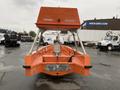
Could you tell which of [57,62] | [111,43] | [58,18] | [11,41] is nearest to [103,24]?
[111,43]

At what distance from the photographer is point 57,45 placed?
40.3 ft

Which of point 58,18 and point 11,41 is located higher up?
point 58,18

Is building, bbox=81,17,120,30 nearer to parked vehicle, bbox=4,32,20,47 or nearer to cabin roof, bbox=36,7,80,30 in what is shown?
parked vehicle, bbox=4,32,20,47

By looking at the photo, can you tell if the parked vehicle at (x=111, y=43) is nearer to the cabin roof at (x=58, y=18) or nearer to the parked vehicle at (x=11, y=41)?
the parked vehicle at (x=11, y=41)

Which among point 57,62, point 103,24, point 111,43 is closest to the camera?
point 57,62

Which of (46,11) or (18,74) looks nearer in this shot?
(46,11)

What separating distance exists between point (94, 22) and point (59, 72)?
56.9 m

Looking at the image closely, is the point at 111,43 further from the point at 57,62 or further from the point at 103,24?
the point at 57,62

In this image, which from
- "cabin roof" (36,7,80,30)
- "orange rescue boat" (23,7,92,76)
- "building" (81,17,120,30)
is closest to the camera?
"orange rescue boat" (23,7,92,76)

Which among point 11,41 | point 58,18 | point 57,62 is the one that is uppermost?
point 58,18

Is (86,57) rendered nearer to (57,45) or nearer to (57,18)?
(57,18)

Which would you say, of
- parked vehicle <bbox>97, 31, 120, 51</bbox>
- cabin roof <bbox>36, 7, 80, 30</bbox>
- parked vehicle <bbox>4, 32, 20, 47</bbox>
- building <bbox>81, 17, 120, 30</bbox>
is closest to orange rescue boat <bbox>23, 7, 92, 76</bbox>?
cabin roof <bbox>36, 7, 80, 30</bbox>

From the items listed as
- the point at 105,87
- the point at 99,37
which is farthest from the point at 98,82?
the point at 99,37

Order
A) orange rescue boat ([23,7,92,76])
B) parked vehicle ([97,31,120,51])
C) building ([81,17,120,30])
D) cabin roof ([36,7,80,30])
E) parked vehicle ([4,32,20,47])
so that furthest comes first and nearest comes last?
building ([81,17,120,30]) < parked vehicle ([4,32,20,47]) < parked vehicle ([97,31,120,51]) < cabin roof ([36,7,80,30]) < orange rescue boat ([23,7,92,76])
